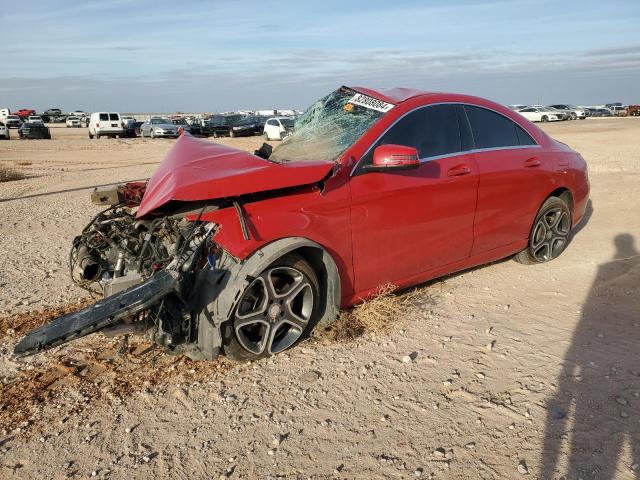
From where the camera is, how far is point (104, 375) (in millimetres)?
3572

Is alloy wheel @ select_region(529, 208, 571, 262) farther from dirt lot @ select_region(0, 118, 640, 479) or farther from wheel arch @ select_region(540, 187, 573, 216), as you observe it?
dirt lot @ select_region(0, 118, 640, 479)

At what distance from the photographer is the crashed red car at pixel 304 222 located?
336 cm

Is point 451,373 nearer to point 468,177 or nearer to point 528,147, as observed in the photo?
point 468,177

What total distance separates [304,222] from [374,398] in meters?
1.23

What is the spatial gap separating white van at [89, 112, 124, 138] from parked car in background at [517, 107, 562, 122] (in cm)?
3373

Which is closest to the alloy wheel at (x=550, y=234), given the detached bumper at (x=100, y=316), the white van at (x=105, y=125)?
the detached bumper at (x=100, y=316)

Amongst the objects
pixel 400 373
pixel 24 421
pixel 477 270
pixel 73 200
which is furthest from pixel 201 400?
pixel 73 200

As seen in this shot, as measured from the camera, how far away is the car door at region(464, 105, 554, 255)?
470cm

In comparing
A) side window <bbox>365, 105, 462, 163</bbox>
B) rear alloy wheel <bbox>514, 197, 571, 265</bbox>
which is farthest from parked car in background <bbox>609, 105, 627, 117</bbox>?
side window <bbox>365, 105, 462, 163</bbox>

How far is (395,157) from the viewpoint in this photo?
3760mm

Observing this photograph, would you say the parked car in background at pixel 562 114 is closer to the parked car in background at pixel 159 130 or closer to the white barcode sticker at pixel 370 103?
the parked car in background at pixel 159 130

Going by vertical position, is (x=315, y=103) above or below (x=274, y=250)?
above

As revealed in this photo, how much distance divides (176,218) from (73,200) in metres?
7.21

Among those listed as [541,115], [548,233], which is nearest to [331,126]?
[548,233]
